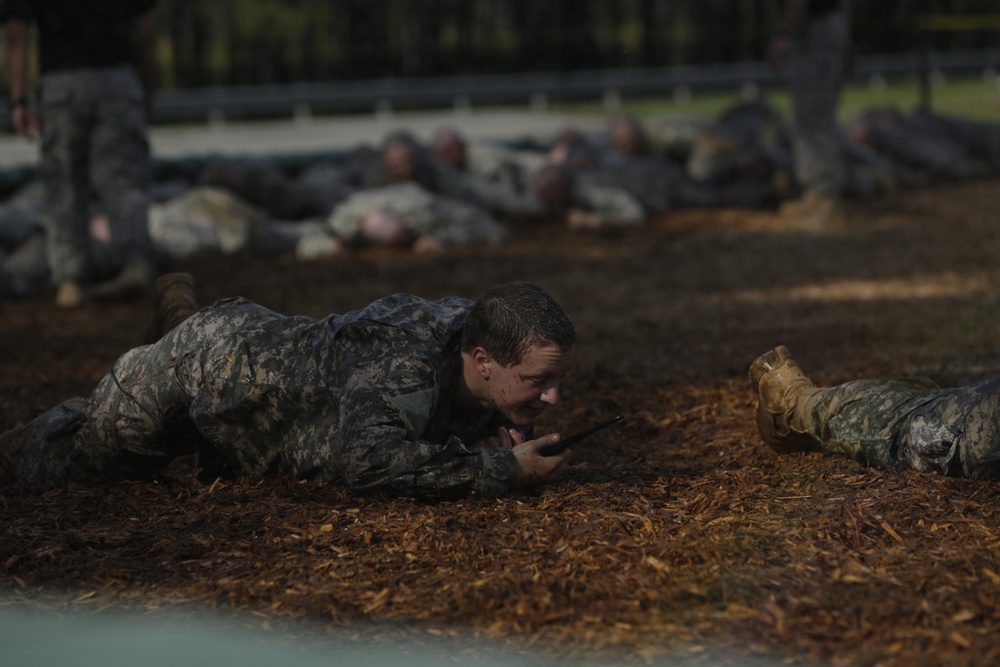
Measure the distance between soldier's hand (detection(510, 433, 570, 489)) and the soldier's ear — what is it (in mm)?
257

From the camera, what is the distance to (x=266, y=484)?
478cm

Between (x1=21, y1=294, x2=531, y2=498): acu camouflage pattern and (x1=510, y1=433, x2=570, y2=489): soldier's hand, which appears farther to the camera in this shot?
(x1=510, y1=433, x2=570, y2=489): soldier's hand

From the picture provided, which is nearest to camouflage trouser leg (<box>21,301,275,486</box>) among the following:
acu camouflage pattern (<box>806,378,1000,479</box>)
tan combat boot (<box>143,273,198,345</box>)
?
tan combat boot (<box>143,273,198,345</box>)

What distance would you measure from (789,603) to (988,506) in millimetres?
1085

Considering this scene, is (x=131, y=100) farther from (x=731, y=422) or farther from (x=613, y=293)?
(x=731, y=422)

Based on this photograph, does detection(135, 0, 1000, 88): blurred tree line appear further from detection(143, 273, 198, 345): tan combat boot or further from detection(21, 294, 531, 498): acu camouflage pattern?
detection(21, 294, 531, 498): acu camouflage pattern

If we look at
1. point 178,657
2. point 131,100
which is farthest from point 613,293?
point 178,657

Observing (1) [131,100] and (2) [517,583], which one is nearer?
(2) [517,583]

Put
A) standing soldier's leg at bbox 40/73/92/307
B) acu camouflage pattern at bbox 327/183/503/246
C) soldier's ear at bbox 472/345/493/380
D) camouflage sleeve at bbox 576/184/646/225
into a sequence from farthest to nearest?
1. camouflage sleeve at bbox 576/184/646/225
2. acu camouflage pattern at bbox 327/183/503/246
3. standing soldier's leg at bbox 40/73/92/307
4. soldier's ear at bbox 472/345/493/380

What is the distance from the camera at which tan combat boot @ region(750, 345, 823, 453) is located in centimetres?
506

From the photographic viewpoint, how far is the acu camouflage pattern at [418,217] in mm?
12305

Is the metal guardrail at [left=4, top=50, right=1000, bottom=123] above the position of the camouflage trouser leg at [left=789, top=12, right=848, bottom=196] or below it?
below

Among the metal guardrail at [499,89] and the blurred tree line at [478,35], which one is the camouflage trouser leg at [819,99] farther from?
the blurred tree line at [478,35]

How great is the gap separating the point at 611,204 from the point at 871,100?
15497 mm
